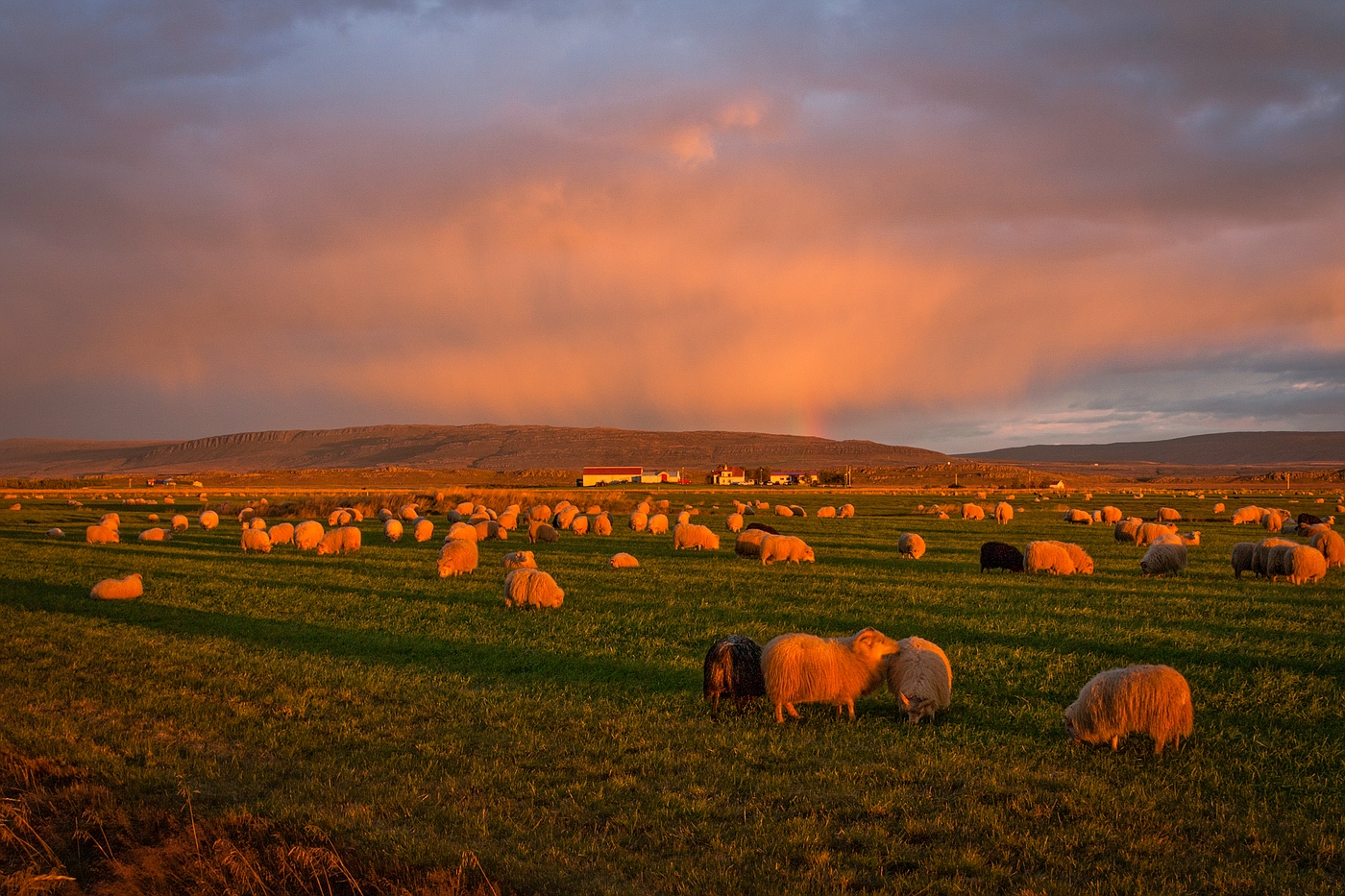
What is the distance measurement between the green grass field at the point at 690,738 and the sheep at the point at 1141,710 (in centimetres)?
30

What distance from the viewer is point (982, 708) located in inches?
408

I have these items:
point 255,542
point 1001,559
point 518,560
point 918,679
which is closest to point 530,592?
point 518,560

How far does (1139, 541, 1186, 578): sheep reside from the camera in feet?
76.1

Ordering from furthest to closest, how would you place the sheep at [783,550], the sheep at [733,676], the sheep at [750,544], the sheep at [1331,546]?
the sheep at [750,544], the sheep at [783,550], the sheep at [1331,546], the sheep at [733,676]

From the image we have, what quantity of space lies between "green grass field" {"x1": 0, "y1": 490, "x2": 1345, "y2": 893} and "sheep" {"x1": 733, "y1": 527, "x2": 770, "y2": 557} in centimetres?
739

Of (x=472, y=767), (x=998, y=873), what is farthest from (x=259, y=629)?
(x=998, y=873)

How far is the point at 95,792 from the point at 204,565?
20628 mm

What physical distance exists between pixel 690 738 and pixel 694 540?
22488mm

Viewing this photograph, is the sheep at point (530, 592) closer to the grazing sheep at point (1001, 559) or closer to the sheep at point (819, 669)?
the sheep at point (819, 669)

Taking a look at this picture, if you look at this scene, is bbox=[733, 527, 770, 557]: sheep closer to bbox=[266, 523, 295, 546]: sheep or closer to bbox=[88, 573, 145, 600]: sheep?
bbox=[88, 573, 145, 600]: sheep

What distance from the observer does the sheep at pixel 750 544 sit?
2786 cm

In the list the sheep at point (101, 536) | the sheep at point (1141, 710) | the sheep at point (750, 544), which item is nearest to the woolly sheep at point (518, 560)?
the sheep at point (750, 544)

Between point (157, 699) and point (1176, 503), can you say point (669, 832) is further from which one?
point (1176, 503)

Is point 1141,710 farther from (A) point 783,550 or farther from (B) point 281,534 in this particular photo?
(B) point 281,534
